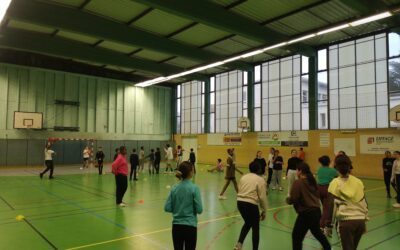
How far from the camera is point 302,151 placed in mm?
22859

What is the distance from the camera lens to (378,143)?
19609mm

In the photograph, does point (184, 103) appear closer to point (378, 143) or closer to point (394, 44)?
point (378, 143)

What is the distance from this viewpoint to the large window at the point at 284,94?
940 inches

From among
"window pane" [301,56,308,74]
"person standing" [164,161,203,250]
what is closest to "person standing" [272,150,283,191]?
"person standing" [164,161,203,250]

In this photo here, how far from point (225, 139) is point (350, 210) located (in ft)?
84.6

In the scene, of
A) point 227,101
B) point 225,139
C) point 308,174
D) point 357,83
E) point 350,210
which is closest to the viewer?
point 350,210

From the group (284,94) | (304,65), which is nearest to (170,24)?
(304,65)

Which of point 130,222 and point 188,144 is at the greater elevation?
point 188,144

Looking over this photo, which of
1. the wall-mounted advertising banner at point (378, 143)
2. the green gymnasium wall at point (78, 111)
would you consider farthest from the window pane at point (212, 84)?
the wall-mounted advertising banner at point (378, 143)

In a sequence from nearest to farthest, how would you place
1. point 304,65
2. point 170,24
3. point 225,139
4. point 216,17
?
point 216,17, point 170,24, point 304,65, point 225,139

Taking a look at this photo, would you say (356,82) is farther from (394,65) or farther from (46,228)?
(46,228)

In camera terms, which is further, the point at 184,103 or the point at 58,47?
the point at 184,103

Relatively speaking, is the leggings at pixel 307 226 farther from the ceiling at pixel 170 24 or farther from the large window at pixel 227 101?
the large window at pixel 227 101

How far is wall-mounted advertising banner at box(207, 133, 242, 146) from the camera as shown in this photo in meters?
28.6
